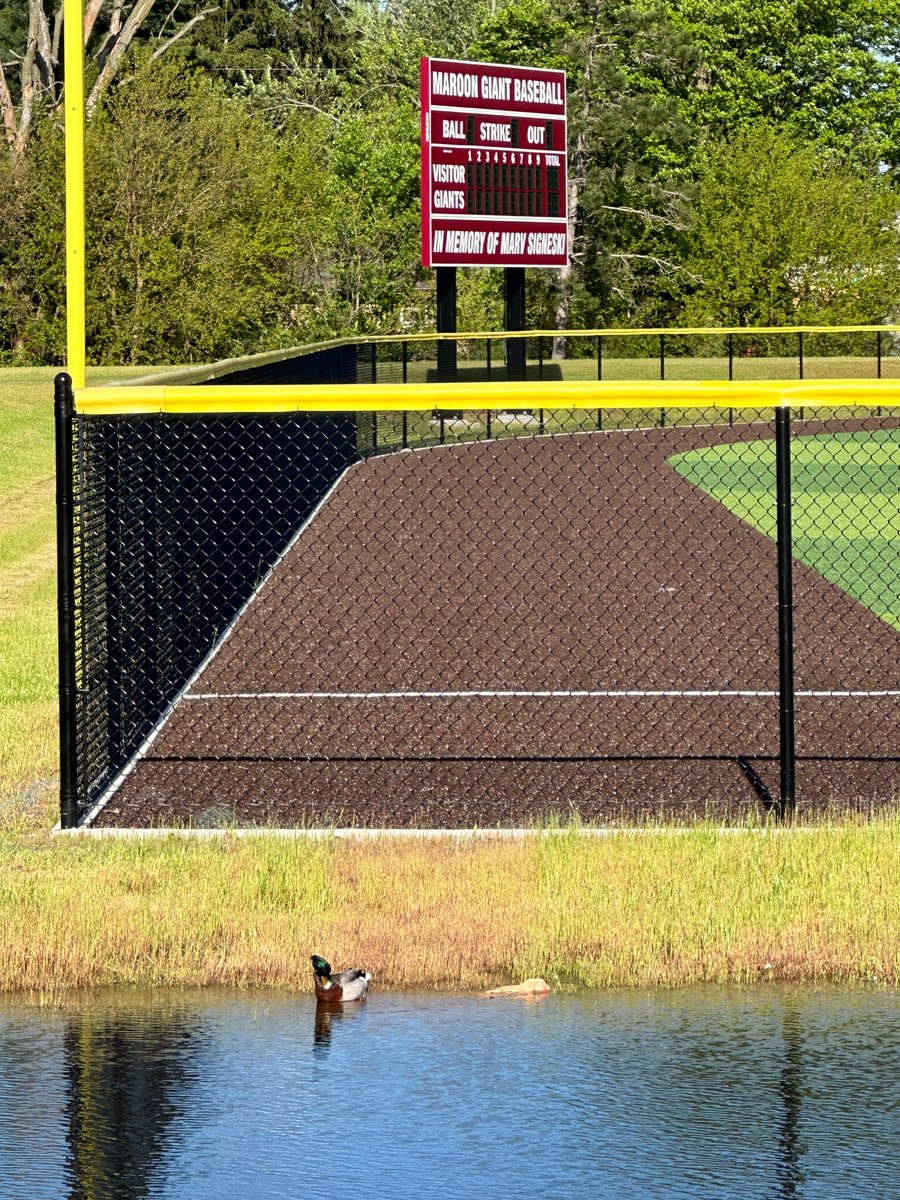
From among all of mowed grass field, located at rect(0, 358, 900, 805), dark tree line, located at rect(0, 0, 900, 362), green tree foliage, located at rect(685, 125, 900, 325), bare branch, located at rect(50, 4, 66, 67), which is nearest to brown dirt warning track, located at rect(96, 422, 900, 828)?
mowed grass field, located at rect(0, 358, 900, 805)

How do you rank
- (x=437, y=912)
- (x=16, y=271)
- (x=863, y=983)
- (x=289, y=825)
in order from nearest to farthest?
(x=863, y=983), (x=437, y=912), (x=289, y=825), (x=16, y=271)

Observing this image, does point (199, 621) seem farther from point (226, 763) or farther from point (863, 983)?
point (863, 983)

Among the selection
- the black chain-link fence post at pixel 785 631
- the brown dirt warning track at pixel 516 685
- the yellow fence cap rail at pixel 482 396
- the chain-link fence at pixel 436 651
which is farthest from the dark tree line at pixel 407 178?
the black chain-link fence post at pixel 785 631

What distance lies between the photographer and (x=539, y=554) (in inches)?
725

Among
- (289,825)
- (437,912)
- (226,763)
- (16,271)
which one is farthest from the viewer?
(16,271)

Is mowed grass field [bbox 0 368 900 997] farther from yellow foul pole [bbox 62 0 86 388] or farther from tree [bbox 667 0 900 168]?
tree [bbox 667 0 900 168]

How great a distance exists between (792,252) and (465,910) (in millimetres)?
50547

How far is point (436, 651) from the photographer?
43.7ft

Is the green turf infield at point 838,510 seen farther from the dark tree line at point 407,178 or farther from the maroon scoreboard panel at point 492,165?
the dark tree line at point 407,178

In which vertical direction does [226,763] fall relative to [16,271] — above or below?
below

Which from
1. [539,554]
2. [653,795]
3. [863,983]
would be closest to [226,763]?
[653,795]

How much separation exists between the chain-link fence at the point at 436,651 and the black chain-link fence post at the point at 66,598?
0.02m

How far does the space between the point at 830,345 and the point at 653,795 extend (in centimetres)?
4155

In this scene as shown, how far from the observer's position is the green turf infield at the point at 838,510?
57.8 feet
